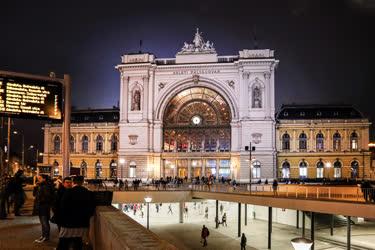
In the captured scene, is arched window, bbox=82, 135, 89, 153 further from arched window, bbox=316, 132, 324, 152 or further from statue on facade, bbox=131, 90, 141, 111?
arched window, bbox=316, 132, 324, 152

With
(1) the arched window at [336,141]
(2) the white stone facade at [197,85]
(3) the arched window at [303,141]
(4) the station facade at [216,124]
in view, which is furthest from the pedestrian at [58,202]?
(1) the arched window at [336,141]

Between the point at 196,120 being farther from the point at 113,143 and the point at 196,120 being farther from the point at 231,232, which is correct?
the point at 231,232

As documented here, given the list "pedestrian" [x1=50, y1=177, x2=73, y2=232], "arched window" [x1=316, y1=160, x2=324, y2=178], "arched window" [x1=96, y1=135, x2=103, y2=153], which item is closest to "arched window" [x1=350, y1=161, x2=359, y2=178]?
"arched window" [x1=316, y1=160, x2=324, y2=178]

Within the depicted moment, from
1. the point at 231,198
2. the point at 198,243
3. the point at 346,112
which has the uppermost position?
the point at 346,112

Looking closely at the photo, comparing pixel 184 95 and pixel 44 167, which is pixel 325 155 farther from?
pixel 44 167

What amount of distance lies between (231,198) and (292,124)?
44.1 meters

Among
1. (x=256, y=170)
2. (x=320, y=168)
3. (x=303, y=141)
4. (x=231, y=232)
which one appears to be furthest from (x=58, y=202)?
(x=303, y=141)

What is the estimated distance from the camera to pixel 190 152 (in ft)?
289

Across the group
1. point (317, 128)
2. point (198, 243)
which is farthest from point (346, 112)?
point (198, 243)

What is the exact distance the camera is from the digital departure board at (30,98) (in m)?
21.3

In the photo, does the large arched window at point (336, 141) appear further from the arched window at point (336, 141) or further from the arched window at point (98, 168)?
the arched window at point (98, 168)

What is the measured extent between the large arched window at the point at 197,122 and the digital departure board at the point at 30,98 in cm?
6618

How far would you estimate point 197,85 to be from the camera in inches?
3455

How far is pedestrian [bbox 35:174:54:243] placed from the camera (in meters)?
16.6
